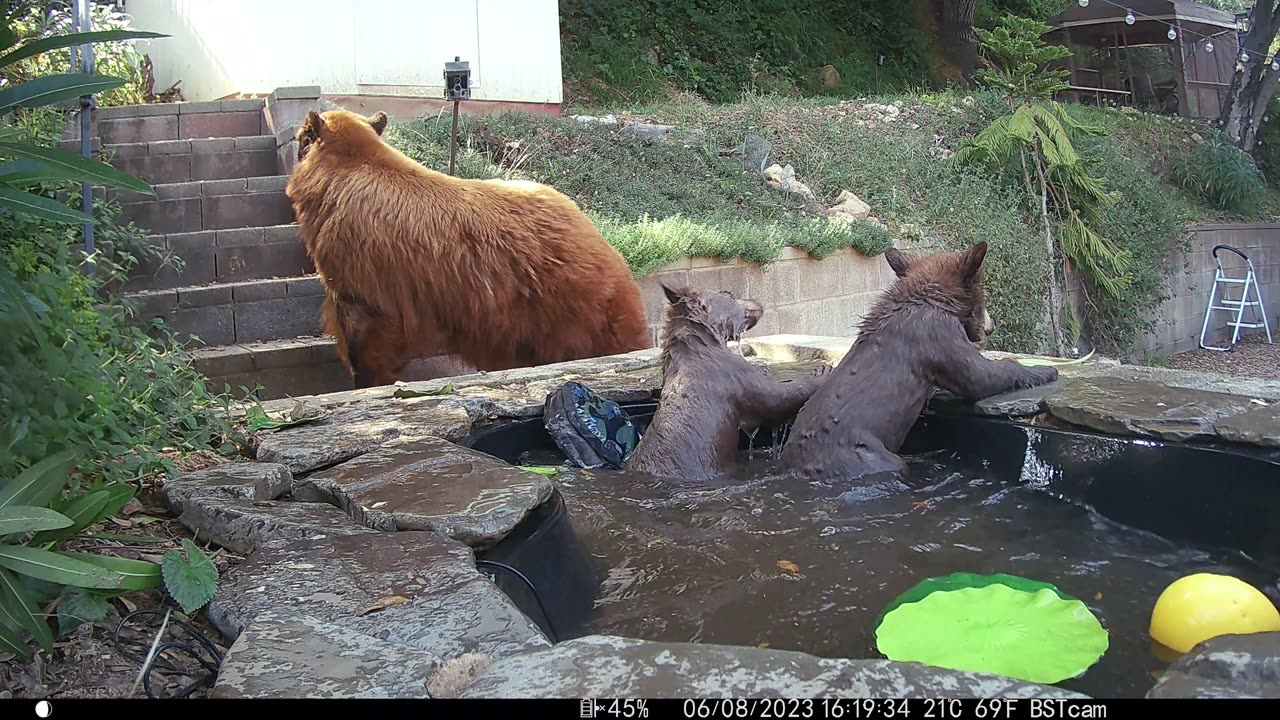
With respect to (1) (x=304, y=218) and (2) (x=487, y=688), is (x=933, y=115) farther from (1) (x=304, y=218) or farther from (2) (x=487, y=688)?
(2) (x=487, y=688)

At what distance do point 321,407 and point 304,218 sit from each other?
2.16 metres

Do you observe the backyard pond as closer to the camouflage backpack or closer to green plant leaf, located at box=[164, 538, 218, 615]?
the camouflage backpack

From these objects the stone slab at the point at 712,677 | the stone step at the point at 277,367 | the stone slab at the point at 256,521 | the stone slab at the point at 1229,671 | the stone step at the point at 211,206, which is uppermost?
the stone step at the point at 211,206

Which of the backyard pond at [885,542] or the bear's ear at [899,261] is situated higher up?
the bear's ear at [899,261]

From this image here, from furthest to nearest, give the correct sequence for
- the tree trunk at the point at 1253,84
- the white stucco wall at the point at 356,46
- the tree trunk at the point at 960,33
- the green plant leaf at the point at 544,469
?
the tree trunk at the point at 960,33 < the tree trunk at the point at 1253,84 < the white stucco wall at the point at 356,46 < the green plant leaf at the point at 544,469

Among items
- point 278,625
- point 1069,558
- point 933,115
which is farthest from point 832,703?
point 933,115

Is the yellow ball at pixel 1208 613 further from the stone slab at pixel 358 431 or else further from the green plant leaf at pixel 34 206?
the green plant leaf at pixel 34 206

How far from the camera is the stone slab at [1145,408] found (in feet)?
10.7

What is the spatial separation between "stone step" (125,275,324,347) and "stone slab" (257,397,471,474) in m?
3.28

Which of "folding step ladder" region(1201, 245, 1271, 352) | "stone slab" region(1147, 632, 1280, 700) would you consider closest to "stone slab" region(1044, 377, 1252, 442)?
"stone slab" region(1147, 632, 1280, 700)

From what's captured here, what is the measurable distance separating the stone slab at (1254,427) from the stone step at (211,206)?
707 cm

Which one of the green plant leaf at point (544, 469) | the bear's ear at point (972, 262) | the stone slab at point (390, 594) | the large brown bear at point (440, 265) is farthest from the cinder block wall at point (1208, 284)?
the stone slab at point (390, 594)

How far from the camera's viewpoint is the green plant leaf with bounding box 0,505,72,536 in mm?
1907

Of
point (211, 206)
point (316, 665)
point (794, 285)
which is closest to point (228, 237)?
point (211, 206)
